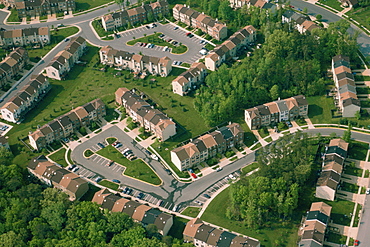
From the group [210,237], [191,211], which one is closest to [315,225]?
[210,237]

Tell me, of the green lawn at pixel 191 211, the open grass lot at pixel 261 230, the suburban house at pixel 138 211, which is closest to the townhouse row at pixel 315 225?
the open grass lot at pixel 261 230

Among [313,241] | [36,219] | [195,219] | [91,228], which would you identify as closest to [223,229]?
[195,219]

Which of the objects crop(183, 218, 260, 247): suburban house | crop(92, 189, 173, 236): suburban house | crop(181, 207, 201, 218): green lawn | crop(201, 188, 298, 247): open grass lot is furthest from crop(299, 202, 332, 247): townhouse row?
crop(92, 189, 173, 236): suburban house

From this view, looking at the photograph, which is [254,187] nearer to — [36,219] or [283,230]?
[283,230]

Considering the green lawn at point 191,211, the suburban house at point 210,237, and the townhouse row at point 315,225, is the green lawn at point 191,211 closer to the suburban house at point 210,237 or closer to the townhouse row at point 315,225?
the suburban house at point 210,237

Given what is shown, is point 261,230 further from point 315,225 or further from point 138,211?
point 138,211

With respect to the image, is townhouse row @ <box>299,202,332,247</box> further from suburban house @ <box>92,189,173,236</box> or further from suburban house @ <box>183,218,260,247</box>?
suburban house @ <box>92,189,173,236</box>
